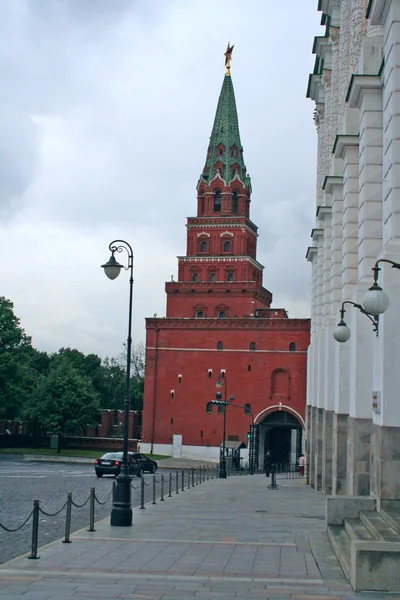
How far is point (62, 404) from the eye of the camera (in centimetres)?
6838

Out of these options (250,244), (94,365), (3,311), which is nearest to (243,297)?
(250,244)

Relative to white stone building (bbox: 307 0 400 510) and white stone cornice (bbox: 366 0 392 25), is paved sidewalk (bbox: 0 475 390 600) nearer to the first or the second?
white stone building (bbox: 307 0 400 510)

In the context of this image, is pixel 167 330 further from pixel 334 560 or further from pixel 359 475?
pixel 334 560

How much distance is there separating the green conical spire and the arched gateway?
2184 centimetres

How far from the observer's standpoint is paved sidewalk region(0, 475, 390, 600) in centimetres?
955

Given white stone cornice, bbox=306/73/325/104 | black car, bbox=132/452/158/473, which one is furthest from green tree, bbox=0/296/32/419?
white stone cornice, bbox=306/73/325/104

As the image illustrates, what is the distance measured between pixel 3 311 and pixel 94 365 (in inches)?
1396

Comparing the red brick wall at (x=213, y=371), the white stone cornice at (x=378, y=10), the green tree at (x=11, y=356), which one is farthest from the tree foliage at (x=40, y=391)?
the white stone cornice at (x=378, y=10)

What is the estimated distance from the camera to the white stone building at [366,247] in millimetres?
12977

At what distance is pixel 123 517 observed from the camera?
53.0 ft

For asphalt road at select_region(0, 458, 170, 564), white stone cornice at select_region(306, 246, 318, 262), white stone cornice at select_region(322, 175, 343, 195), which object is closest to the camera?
asphalt road at select_region(0, 458, 170, 564)

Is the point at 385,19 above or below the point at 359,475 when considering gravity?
above

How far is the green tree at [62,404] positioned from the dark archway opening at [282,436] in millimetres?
15256

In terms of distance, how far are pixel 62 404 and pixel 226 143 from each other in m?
28.6
